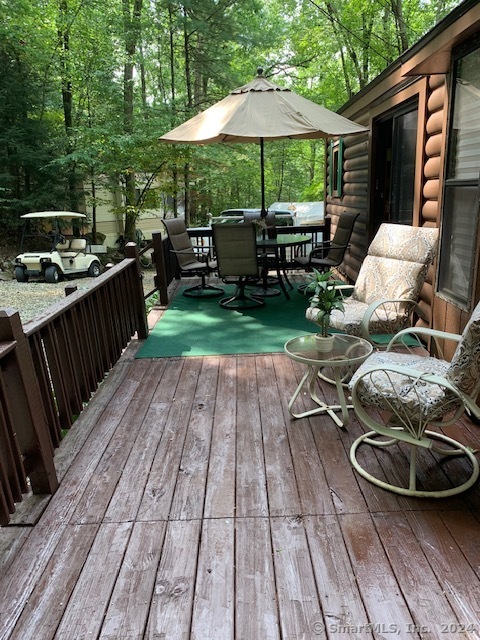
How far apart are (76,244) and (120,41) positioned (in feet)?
19.0

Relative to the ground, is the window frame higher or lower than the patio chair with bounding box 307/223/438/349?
higher

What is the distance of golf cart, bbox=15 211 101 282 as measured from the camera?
10.5m

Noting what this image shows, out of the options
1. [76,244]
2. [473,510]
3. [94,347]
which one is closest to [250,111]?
[94,347]

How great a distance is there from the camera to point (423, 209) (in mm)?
3730

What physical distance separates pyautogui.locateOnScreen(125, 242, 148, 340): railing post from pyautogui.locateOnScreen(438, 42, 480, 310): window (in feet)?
8.15

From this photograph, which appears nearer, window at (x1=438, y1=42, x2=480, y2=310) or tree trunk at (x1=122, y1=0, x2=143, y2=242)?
window at (x1=438, y1=42, x2=480, y2=310)

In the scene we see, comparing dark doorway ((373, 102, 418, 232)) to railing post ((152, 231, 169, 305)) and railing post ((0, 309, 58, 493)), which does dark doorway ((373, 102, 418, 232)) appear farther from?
railing post ((0, 309, 58, 493))

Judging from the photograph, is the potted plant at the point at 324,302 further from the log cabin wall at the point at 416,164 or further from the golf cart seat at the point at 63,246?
the golf cart seat at the point at 63,246

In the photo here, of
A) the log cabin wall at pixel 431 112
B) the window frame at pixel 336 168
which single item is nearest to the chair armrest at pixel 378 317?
the log cabin wall at pixel 431 112

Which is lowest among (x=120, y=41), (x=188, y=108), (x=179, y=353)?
(x=179, y=353)

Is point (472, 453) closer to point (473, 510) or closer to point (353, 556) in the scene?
point (473, 510)

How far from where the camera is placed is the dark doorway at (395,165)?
422 cm

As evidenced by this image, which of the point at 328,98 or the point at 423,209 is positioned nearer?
the point at 423,209

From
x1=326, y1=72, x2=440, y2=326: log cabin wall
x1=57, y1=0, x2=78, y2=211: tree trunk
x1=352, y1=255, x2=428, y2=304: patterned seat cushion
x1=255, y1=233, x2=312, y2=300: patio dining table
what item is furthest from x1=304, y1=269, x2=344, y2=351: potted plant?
x1=57, y1=0, x2=78, y2=211: tree trunk
